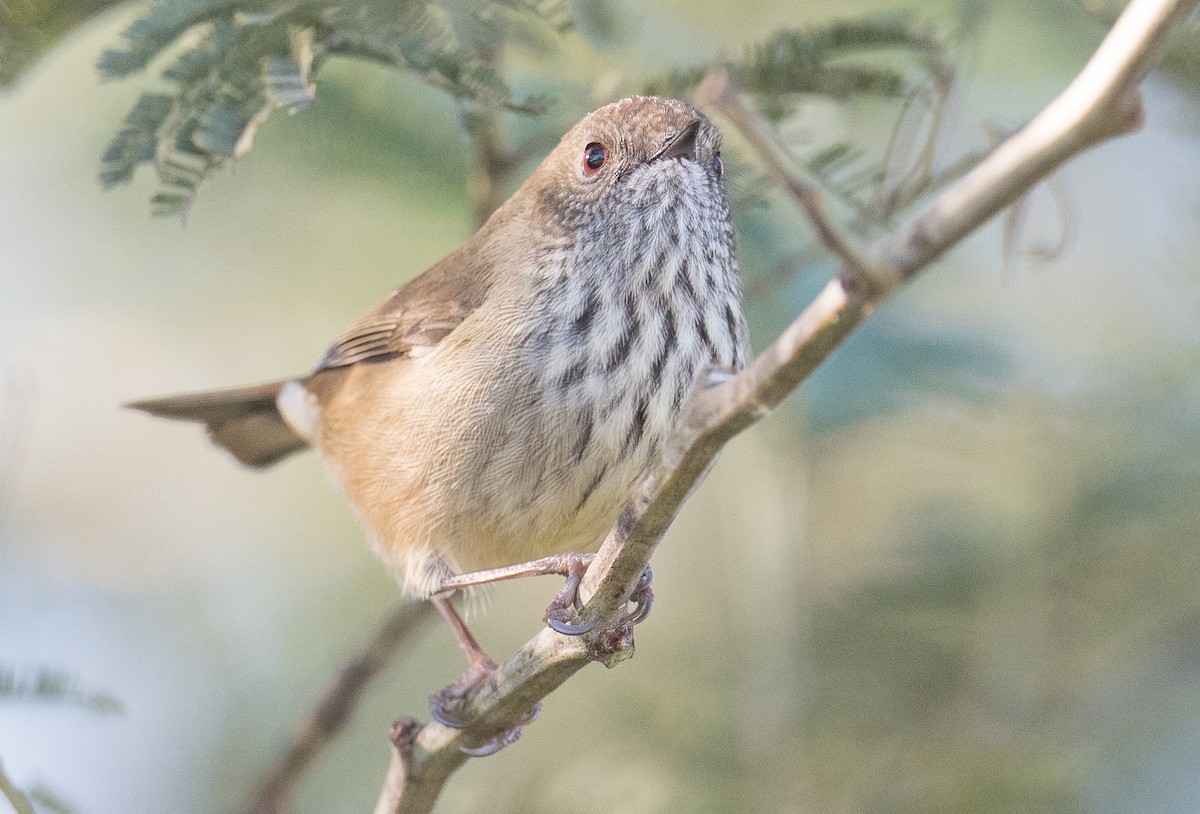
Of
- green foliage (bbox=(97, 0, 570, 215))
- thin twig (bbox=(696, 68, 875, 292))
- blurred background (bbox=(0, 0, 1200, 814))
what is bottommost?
blurred background (bbox=(0, 0, 1200, 814))

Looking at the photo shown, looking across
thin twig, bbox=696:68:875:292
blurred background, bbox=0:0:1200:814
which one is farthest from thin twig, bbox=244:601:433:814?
thin twig, bbox=696:68:875:292

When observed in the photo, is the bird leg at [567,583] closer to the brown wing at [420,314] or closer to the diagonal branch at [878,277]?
the diagonal branch at [878,277]

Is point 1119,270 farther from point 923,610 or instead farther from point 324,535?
point 324,535

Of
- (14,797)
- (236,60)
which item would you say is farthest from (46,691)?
(236,60)

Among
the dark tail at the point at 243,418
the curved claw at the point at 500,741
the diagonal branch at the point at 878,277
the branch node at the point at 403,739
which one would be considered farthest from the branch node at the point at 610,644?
the dark tail at the point at 243,418

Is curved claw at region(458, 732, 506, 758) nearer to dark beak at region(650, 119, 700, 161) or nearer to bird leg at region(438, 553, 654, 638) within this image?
bird leg at region(438, 553, 654, 638)

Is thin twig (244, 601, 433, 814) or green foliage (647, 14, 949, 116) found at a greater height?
green foliage (647, 14, 949, 116)

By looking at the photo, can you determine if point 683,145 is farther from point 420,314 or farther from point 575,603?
point 575,603

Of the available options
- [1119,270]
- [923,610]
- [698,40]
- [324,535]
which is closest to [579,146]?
[698,40]
